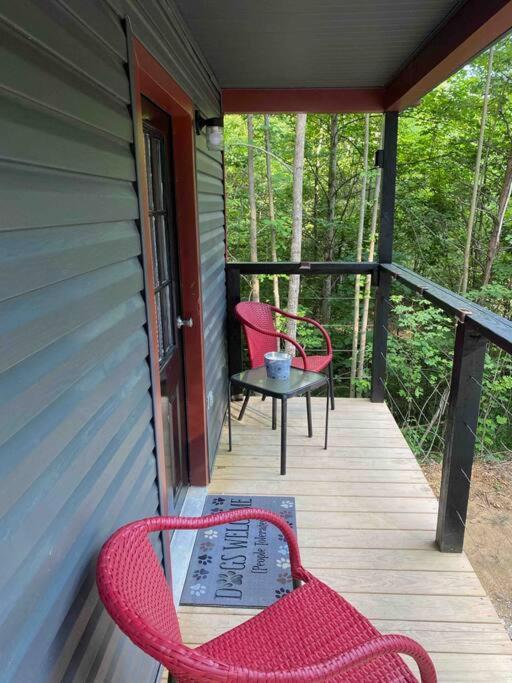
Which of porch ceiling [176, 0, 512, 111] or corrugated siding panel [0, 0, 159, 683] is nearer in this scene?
corrugated siding panel [0, 0, 159, 683]

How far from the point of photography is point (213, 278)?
3.02 m

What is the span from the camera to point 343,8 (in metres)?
1.98

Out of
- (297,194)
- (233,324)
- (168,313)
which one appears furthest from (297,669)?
(297,194)

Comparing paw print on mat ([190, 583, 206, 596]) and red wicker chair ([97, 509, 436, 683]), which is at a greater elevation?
red wicker chair ([97, 509, 436, 683])

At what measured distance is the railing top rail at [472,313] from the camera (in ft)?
4.81

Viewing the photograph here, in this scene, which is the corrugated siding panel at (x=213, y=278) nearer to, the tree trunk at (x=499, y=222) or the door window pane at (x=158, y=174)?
the door window pane at (x=158, y=174)

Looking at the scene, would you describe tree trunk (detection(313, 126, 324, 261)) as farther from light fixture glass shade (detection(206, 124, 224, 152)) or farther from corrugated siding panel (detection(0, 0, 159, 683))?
corrugated siding panel (detection(0, 0, 159, 683))

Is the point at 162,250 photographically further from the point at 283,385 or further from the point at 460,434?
the point at 460,434

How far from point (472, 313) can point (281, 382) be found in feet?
4.27

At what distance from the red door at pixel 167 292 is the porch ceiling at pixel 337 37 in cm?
52

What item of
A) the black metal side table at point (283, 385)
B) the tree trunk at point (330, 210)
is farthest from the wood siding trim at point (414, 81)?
the tree trunk at point (330, 210)

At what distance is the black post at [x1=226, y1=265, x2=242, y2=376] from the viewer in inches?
142

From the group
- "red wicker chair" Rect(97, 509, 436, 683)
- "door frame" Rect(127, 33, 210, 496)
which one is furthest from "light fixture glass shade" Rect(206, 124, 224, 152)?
"red wicker chair" Rect(97, 509, 436, 683)

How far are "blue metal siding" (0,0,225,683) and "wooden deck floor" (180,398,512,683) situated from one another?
0.93m
